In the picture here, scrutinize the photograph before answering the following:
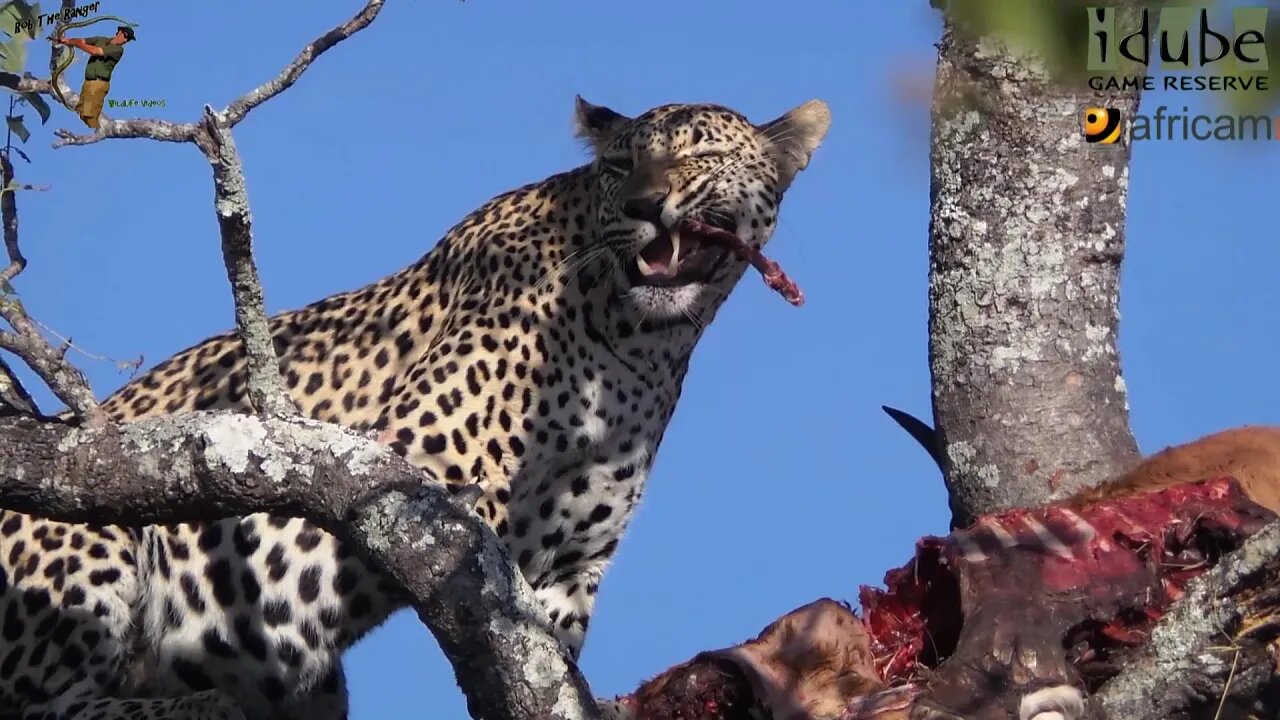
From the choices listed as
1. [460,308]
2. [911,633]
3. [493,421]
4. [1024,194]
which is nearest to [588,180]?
[460,308]

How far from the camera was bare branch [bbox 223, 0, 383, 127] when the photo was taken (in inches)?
172

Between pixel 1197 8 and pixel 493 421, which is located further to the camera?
pixel 493 421

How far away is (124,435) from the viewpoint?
16.3 feet

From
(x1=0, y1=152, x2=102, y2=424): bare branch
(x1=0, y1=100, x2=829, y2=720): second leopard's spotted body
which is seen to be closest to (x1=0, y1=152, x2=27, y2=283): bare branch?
(x1=0, y1=152, x2=102, y2=424): bare branch

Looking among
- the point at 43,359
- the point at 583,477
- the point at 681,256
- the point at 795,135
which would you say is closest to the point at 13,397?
the point at 43,359

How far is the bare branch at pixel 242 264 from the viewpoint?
445cm

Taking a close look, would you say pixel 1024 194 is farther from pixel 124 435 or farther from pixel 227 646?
pixel 227 646

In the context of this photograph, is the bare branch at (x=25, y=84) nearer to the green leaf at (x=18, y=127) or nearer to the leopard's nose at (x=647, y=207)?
the green leaf at (x=18, y=127)

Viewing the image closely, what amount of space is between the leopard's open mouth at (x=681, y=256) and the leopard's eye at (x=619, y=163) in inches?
19.3

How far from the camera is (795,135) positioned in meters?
8.88

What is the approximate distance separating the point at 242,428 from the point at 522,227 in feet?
12.5

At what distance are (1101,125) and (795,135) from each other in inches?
105

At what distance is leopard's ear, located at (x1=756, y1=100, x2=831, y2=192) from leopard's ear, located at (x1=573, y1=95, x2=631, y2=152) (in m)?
0.75

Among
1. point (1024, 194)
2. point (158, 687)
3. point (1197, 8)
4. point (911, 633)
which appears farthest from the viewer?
point (158, 687)
